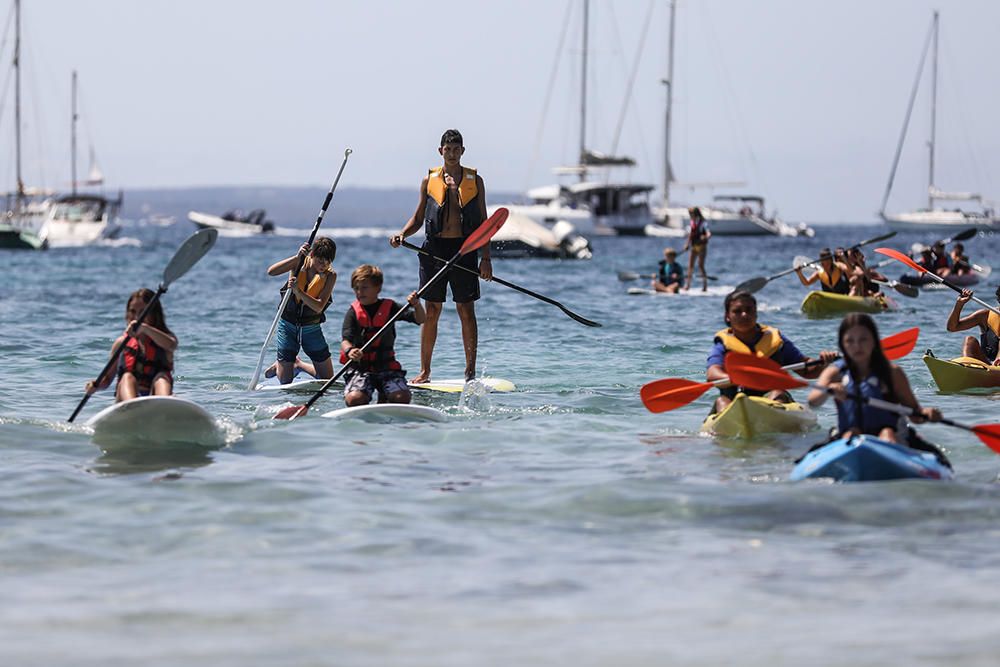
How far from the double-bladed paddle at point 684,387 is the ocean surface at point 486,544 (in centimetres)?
27

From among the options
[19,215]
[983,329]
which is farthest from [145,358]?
[19,215]

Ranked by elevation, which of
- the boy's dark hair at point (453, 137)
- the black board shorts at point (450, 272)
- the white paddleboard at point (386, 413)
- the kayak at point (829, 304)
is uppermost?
the boy's dark hair at point (453, 137)

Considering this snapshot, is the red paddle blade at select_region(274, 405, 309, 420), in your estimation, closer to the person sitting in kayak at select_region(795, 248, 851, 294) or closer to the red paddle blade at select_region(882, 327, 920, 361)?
the red paddle blade at select_region(882, 327, 920, 361)

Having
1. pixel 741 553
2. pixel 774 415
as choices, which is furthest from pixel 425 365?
pixel 741 553

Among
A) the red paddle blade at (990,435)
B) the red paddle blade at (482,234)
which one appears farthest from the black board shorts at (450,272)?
the red paddle blade at (990,435)

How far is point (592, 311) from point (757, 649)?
18593mm

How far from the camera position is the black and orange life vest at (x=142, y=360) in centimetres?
880

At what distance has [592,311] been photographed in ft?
77.0

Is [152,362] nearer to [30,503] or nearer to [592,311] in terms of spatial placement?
[30,503]

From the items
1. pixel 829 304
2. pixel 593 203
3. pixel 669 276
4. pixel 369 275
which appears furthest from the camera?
pixel 593 203

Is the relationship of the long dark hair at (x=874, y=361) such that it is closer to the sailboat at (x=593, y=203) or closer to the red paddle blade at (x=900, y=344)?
the red paddle blade at (x=900, y=344)

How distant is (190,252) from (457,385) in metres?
2.92

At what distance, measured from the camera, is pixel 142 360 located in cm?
882

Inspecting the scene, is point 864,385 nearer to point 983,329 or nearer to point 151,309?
point 151,309
